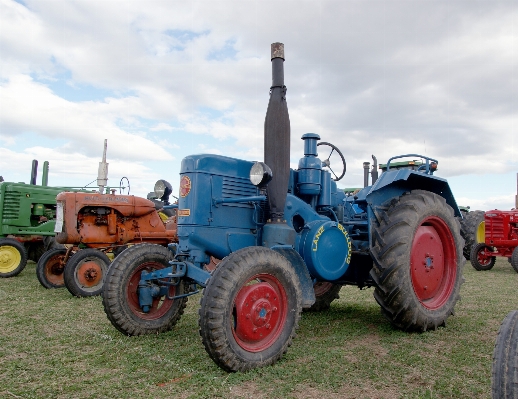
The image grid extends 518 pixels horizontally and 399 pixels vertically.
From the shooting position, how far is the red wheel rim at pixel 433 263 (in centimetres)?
446

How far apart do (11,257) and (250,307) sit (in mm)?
7057

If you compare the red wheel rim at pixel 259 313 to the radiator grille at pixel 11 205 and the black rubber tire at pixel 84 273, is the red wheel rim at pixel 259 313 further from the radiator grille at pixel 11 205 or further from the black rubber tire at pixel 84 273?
the radiator grille at pixel 11 205

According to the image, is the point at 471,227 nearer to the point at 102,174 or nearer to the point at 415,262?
the point at 415,262

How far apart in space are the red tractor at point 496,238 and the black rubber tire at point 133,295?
906 centimetres

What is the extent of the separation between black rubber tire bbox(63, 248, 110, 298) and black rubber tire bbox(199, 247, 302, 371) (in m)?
3.82

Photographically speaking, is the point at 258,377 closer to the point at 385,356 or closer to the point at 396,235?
the point at 385,356

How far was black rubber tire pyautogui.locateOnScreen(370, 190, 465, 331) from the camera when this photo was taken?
4.07 m

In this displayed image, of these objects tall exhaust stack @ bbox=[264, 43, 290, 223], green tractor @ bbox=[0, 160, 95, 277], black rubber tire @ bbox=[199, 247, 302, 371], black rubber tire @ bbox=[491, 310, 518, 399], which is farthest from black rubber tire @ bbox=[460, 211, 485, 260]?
black rubber tire @ bbox=[491, 310, 518, 399]

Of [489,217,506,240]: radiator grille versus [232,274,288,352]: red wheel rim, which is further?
[489,217,506,240]: radiator grille

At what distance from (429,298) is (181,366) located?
2.73 metres

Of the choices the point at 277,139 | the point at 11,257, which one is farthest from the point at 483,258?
the point at 11,257

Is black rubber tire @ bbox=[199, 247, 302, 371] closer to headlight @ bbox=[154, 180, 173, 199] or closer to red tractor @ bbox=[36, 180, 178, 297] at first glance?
headlight @ bbox=[154, 180, 173, 199]

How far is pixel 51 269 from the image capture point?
7312 mm

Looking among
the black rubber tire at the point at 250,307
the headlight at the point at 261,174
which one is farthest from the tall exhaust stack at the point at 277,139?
the black rubber tire at the point at 250,307
